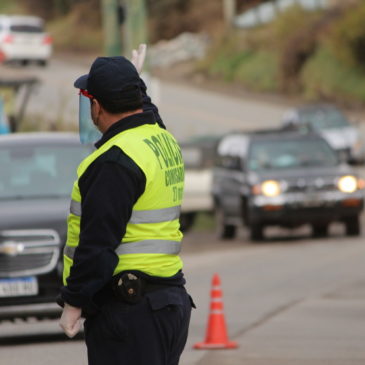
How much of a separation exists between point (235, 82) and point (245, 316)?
1841 inches

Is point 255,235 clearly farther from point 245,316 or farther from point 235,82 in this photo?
point 235,82

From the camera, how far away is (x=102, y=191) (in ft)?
18.1

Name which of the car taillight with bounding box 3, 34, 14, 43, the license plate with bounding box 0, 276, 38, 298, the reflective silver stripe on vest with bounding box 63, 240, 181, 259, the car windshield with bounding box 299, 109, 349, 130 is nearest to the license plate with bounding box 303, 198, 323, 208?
the license plate with bounding box 0, 276, 38, 298

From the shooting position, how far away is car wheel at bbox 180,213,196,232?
27027mm

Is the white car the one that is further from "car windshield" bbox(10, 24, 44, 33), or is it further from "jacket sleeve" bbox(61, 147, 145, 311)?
"jacket sleeve" bbox(61, 147, 145, 311)

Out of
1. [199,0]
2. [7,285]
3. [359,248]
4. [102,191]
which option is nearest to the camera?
[102,191]

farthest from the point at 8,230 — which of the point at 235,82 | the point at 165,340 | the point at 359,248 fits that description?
the point at 235,82

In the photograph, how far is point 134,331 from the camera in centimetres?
563

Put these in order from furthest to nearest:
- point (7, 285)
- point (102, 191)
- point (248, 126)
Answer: point (248, 126) → point (7, 285) → point (102, 191)

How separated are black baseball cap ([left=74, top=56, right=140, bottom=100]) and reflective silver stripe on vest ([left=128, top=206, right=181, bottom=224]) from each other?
1.44 feet

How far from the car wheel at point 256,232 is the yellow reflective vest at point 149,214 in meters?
17.9

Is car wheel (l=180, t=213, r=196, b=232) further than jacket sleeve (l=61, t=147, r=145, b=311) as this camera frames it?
Yes

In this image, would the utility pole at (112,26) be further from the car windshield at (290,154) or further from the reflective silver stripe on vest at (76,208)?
the reflective silver stripe on vest at (76,208)

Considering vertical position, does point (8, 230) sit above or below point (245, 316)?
above
